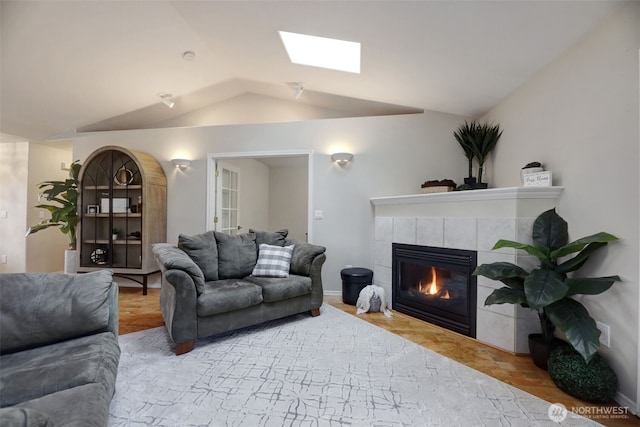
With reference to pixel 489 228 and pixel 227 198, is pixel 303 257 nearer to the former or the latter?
pixel 489 228

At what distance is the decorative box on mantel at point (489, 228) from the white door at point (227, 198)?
2.75 metres

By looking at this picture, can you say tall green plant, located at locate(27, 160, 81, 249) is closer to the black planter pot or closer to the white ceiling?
the white ceiling

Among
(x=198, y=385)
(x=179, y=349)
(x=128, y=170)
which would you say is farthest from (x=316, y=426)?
(x=128, y=170)

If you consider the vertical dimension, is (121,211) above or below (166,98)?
below

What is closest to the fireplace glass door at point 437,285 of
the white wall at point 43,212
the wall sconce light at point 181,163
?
the wall sconce light at point 181,163

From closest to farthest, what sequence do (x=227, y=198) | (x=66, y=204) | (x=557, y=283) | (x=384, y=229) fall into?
1. (x=557, y=283)
2. (x=384, y=229)
3. (x=66, y=204)
4. (x=227, y=198)

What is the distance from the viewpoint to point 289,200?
6.17 m

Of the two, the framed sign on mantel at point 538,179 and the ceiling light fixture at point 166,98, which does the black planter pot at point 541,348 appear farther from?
the ceiling light fixture at point 166,98

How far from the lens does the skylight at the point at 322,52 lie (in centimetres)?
265

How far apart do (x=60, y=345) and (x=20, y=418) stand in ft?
3.08

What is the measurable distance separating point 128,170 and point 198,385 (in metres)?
3.36

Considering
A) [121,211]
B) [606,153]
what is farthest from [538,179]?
[121,211]

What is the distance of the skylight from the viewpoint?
2.65 meters

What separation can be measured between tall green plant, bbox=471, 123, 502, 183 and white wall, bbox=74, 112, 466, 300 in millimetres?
398
